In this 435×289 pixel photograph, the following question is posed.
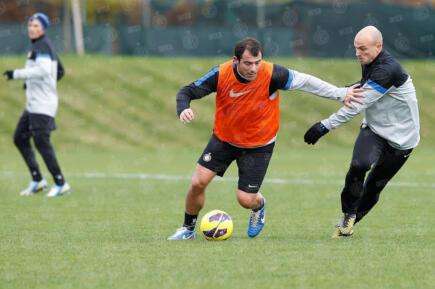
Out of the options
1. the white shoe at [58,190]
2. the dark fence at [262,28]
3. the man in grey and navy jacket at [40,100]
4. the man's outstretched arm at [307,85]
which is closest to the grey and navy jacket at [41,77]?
the man in grey and navy jacket at [40,100]

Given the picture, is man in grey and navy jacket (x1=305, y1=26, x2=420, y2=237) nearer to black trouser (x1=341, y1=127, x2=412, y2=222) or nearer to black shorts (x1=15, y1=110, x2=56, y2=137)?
black trouser (x1=341, y1=127, x2=412, y2=222)

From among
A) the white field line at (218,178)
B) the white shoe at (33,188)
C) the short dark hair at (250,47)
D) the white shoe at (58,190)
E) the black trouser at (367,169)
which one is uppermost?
the short dark hair at (250,47)

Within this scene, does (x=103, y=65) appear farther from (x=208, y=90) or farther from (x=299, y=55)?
(x=208, y=90)

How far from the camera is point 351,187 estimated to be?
10.3 metres

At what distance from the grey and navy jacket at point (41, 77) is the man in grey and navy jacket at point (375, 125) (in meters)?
5.94

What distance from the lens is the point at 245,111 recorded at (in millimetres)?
9906

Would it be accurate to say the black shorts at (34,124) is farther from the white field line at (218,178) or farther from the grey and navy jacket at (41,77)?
the white field line at (218,178)

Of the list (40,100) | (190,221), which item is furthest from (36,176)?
(190,221)

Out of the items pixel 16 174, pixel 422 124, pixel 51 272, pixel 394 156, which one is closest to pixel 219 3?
pixel 422 124

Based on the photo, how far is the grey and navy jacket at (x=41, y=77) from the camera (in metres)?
14.9

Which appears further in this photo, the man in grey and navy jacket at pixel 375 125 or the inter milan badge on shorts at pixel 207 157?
the inter milan badge on shorts at pixel 207 157

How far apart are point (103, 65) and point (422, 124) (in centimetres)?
910

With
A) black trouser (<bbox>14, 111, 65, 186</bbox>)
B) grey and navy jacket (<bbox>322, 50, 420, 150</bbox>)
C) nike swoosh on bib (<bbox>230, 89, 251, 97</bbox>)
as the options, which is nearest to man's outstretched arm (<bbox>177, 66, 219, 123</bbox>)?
nike swoosh on bib (<bbox>230, 89, 251, 97</bbox>)

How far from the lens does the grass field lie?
816 centimetres
